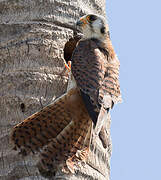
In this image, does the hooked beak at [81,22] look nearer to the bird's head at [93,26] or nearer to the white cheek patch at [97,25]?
the bird's head at [93,26]

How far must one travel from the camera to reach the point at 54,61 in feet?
12.2

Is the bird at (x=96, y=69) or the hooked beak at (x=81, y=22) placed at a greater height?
the hooked beak at (x=81, y=22)

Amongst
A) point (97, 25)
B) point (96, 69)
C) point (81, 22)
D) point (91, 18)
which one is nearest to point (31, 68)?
point (96, 69)

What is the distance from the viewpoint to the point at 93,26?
14.4 ft

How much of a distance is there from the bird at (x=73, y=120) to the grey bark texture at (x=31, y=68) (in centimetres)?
7

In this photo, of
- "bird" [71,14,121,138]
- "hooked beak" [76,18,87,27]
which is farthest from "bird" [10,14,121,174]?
"hooked beak" [76,18,87,27]

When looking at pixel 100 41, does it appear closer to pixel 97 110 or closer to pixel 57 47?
pixel 57 47

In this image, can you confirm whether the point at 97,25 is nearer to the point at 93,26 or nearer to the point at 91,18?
the point at 93,26

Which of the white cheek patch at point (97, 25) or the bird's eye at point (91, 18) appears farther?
the white cheek patch at point (97, 25)

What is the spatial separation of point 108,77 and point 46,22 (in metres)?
0.66

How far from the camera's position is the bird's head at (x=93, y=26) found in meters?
4.02

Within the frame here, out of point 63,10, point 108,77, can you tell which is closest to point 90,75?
point 108,77

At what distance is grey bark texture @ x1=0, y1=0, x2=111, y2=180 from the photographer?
130 inches

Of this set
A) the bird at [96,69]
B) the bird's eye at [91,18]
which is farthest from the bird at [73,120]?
the bird's eye at [91,18]
